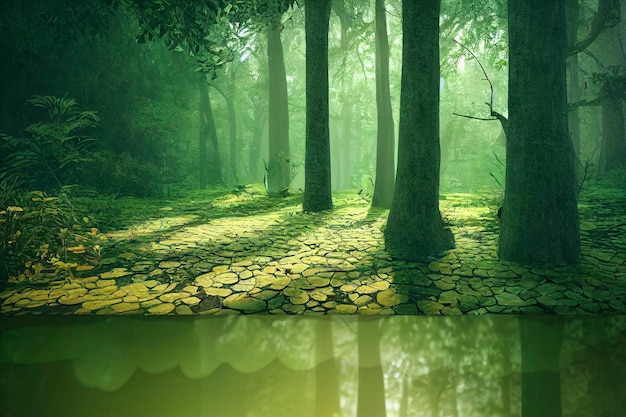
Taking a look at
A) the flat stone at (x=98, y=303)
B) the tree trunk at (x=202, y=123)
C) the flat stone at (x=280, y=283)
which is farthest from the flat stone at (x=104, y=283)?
the tree trunk at (x=202, y=123)

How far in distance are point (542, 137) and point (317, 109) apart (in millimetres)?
2611

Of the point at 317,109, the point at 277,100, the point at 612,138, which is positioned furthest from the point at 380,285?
the point at 277,100

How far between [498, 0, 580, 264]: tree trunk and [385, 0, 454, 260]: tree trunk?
631mm

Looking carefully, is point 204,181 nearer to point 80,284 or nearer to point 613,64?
point 80,284

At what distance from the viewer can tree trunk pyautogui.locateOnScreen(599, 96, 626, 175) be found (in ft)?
12.4

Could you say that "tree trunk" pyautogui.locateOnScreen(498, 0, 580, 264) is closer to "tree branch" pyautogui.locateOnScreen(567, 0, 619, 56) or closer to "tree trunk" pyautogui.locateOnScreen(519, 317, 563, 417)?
"tree branch" pyautogui.locateOnScreen(567, 0, 619, 56)

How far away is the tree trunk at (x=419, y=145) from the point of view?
11.4 feet

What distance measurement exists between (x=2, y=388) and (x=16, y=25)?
4.33 m

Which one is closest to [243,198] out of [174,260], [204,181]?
[204,181]

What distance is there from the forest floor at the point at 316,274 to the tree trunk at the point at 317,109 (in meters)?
0.81

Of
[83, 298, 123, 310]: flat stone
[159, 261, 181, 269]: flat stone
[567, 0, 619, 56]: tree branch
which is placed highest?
[567, 0, 619, 56]: tree branch

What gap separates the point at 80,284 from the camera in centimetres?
317

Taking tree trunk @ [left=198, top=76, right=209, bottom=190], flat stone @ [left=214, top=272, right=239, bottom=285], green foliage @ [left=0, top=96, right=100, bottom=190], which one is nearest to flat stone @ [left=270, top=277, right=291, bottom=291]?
flat stone @ [left=214, top=272, right=239, bottom=285]

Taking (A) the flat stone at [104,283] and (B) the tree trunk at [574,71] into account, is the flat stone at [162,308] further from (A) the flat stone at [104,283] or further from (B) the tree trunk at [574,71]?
(B) the tree trunk at [574,71]
